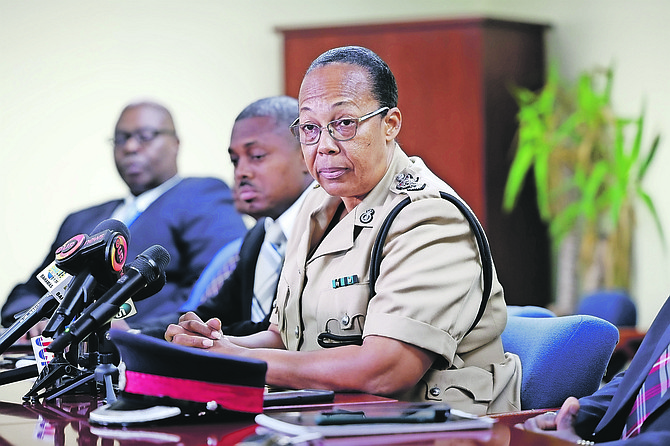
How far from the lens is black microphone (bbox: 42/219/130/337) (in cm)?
157

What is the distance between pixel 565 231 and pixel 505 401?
385 centimetres

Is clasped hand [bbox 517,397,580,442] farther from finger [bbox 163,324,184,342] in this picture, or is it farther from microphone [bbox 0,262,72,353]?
microphone [bbox 0,262,72,353]

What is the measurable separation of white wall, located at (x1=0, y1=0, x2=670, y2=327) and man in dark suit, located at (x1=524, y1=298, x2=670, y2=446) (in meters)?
3.99

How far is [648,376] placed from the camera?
58.2 inches

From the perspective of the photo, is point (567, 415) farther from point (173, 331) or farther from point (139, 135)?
point (139, 135)

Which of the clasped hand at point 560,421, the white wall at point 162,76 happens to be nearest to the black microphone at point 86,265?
the clasped hand at point 560,421

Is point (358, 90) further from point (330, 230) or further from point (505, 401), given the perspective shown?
point (505, 401)

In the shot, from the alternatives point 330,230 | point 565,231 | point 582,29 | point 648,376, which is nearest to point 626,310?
point 565,231

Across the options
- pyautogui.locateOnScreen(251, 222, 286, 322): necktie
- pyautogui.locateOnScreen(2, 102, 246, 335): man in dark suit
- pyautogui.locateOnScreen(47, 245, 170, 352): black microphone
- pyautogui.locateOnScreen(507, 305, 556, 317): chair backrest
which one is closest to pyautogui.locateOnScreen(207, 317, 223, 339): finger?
pyautogui.locateOnScreen(47, 245, 170, 352): black microphone

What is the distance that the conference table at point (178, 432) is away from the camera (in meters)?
1.15

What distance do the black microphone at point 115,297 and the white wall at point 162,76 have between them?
4108 mm

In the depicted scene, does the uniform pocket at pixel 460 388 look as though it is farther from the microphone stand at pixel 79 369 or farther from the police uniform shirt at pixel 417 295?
the microphone stand at pixel 79 369

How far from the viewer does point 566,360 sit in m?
1.79

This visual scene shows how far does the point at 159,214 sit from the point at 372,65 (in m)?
2.01
